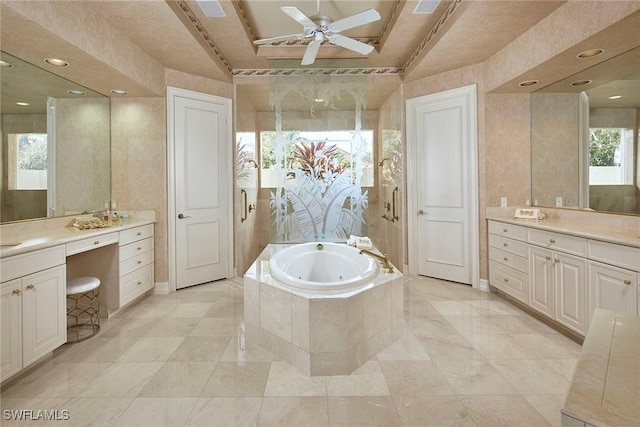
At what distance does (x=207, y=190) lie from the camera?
383 centimetres

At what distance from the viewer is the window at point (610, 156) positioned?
242cm

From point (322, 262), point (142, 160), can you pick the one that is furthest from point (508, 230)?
point (142, 160)

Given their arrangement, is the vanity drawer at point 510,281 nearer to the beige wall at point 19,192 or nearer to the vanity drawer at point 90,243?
the vanity drawer at point 90,243

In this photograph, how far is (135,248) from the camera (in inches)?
122

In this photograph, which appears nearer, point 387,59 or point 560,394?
point 560,394

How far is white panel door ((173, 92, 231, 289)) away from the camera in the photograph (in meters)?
3.62

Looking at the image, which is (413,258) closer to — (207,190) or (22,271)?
(207,190)

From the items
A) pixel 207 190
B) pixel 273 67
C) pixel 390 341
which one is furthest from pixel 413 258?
pixel 273 67

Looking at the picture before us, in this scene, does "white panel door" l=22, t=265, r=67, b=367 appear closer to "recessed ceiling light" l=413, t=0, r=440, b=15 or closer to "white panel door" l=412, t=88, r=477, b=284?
"recessed ceiling light" l=413, t=0, r=440, b=15

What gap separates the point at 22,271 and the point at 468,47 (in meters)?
4.13

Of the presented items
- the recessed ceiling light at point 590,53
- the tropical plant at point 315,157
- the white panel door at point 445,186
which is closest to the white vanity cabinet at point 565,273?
the white panel door at point 445,186

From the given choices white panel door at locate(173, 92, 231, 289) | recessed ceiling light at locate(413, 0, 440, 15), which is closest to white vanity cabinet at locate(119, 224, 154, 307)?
white panel door at locate(173, 92, 231, 289)

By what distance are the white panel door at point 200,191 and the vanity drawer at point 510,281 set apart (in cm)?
327

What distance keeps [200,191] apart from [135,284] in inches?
50.5
